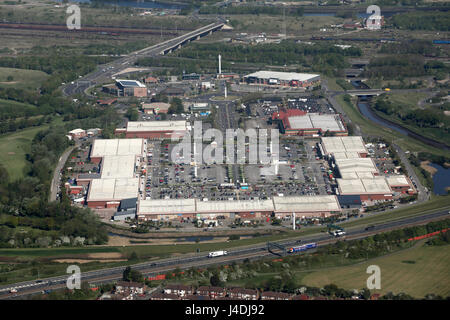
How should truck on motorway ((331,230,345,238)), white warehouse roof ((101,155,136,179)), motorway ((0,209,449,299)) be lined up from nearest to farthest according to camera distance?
motorway ((0,209,449,299)) < truck on motorway ((331,230,345,238)) < white warehouse roof ((101,155,136,179))

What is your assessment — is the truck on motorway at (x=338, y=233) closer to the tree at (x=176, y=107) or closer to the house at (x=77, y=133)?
the house at (x=77, y=133)

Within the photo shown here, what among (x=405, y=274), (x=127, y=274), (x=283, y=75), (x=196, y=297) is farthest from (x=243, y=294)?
(x=283, y=75)

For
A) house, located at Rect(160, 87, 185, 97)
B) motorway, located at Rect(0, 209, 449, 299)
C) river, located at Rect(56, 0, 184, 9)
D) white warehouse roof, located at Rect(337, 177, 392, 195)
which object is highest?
river, located at Rect(56, 0, 184, 9)

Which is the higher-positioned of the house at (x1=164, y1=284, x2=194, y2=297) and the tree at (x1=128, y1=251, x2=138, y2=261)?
the house at (x1=164, y1=284, x2=194, y2=297)

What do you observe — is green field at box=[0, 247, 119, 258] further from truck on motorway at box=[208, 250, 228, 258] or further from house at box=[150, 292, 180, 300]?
house at box=[150, 292, 180, 300]

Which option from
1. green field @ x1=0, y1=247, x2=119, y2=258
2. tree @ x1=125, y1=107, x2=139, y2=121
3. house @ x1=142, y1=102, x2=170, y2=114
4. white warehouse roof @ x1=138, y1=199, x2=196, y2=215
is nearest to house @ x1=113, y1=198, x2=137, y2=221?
white warehouse roof @ x1=138, y1=199, x2=196, y2=215

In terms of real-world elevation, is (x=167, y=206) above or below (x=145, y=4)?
below

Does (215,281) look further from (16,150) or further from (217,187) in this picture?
(16,150)

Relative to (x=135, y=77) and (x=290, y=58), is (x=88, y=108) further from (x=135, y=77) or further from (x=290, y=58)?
(x=290, y=58)
